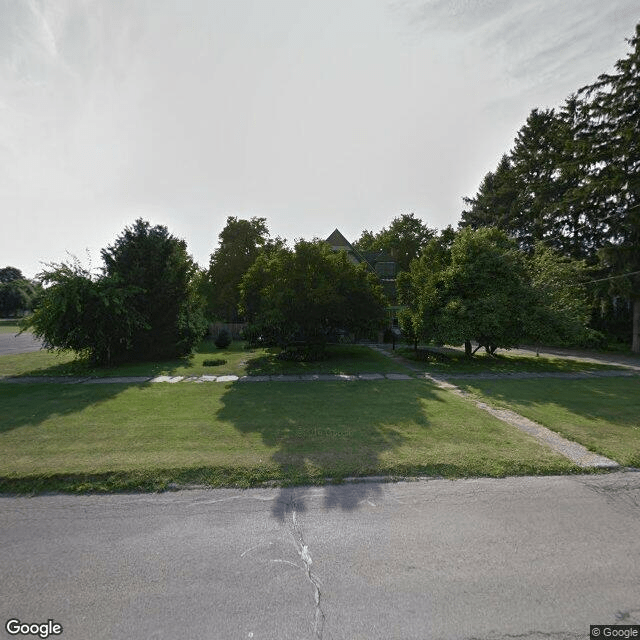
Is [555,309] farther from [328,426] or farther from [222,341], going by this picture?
[222,341]

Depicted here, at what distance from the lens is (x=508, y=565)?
2924 mm

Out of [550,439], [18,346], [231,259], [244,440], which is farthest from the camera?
[231,259]

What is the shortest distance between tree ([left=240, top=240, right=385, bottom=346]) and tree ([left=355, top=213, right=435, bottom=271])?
2709cm

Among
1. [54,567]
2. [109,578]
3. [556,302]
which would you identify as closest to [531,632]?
[109,578]

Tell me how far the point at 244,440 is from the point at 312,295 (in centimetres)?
835

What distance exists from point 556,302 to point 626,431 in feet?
35.2

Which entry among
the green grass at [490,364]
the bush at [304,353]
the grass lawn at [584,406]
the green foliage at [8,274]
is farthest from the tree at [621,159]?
the green foliage at [8,274]

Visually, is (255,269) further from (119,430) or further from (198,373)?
(119,430)

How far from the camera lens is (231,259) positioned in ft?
98.6

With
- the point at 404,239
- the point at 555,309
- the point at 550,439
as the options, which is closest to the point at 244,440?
the point at 550,439

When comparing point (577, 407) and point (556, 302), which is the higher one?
point (556, 302)

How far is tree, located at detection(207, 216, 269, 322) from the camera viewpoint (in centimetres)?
2977

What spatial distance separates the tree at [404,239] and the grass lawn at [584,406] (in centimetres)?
3072

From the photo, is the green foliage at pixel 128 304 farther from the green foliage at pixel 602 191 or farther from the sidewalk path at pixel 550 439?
the green foliage at pixel 602 191
